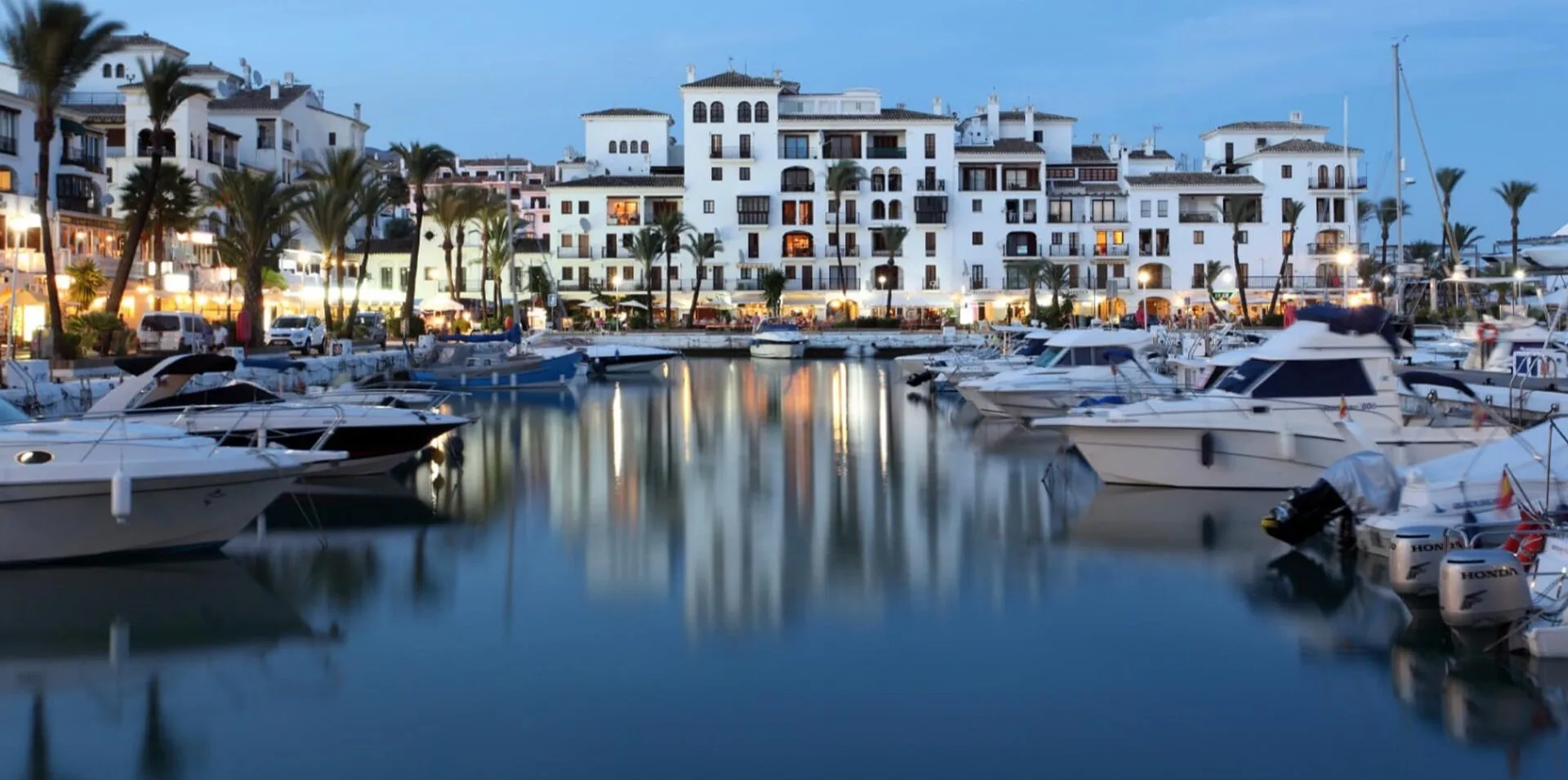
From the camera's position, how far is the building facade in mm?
94312

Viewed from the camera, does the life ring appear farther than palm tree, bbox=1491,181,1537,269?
No

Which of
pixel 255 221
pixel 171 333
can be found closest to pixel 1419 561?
pixel 171 333

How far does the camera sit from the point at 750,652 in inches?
522

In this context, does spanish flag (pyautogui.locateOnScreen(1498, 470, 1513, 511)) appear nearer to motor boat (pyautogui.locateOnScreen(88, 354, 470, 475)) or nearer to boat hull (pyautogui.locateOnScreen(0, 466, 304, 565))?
boat hull (pyautogui.locateOnScreen(0, 466, 304, 565))

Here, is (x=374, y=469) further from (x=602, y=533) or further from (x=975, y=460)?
(x=975, y=460)

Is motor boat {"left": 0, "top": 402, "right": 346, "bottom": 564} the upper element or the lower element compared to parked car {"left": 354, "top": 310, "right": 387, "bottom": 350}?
lower

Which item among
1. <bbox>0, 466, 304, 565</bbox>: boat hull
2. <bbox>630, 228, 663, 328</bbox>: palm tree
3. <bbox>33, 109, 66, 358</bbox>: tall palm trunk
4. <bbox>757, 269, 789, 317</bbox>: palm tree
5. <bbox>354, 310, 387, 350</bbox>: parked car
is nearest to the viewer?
<bbox>0, 466, 304, 565</bbox>: boat hull

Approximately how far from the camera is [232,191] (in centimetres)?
5878

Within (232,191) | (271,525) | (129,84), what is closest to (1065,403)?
(271,525)

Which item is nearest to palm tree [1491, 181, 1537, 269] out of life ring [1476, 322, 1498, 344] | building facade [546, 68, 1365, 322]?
building facade [546, 68, 1365, 322]

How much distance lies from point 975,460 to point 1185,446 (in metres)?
6.97

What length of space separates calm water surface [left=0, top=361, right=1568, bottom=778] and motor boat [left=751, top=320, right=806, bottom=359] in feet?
176

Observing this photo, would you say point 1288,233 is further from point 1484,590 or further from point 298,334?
point 1484,590

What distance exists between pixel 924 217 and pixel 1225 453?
7479 centimetres
